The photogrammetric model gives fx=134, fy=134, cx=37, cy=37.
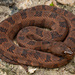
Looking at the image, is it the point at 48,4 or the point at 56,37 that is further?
the point at 48,4

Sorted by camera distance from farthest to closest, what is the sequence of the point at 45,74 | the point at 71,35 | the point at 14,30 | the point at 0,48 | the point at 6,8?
the point at 6,8, the point at 14,30, the point at 71,35, the point at 0,48, the point at 45,74

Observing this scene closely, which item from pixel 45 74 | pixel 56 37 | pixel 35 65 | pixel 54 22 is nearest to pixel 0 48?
pixel 35 65

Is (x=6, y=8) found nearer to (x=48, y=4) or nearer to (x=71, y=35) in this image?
(x=48, y=4)

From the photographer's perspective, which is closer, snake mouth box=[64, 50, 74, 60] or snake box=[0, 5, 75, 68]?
snake mouth box=[64, 50, 74, 60]

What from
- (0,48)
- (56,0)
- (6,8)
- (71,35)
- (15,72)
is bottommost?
(15,72)

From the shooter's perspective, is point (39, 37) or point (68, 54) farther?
point (39, 37)

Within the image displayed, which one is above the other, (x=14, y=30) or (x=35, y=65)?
(x=14, y=30)

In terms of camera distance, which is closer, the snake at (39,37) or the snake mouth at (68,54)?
the snake mouth at (68,54)

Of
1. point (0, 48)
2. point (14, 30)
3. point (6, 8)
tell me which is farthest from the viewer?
point (6, 8)
